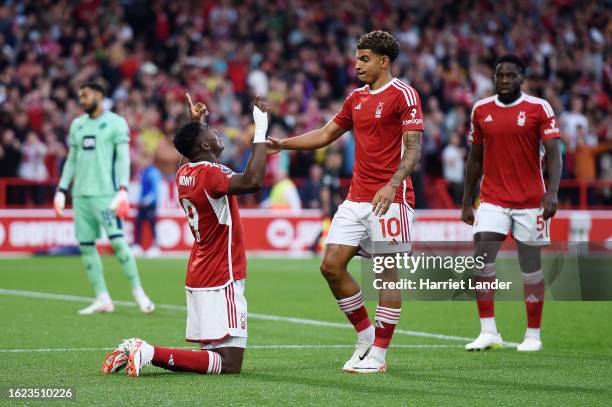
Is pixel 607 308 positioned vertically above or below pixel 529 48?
below

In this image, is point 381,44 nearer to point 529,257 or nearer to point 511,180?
point 511,180

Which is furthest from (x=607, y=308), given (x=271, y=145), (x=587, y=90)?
(x=587, y=90)

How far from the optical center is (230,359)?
7793 mm

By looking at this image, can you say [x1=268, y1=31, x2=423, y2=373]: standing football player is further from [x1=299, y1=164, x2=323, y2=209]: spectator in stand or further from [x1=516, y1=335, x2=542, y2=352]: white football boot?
[x1=299, y1=164, x2=323, y2=209]: spectator in stand

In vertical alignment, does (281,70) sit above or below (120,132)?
above

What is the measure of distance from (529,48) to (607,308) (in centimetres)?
1731

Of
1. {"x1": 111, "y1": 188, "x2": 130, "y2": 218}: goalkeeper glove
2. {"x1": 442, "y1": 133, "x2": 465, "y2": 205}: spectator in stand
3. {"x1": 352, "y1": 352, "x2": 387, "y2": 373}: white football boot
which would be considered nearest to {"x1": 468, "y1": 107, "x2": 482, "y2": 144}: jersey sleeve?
{"x1": 352, "y1": 352, "x2": 387, "y2": 373}: white football boot

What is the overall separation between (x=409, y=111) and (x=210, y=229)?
166 cm

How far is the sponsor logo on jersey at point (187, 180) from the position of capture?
778cm

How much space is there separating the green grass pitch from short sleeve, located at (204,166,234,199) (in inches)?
49.4

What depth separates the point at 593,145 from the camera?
25.6 metres

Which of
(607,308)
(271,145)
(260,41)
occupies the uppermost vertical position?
(260,41)

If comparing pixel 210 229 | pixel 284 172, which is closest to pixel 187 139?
pixel 210 229

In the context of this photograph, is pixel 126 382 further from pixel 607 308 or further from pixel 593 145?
pixel 593 145
